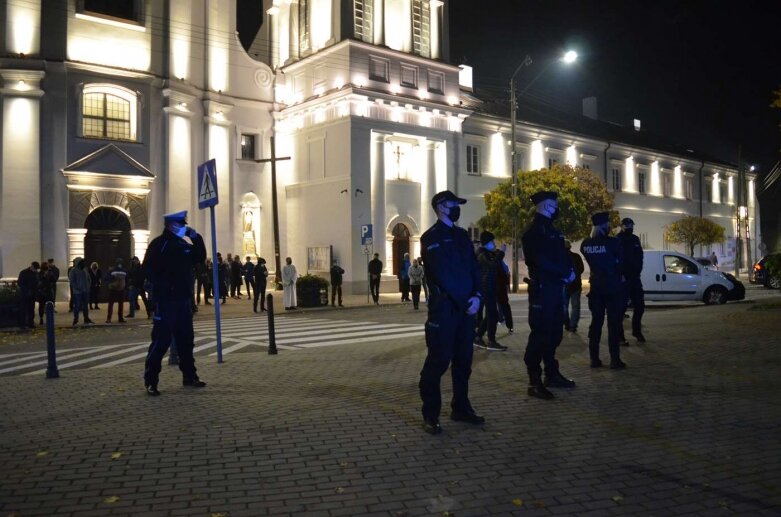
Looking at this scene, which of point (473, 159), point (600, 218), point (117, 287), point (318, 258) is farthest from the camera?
point (473, 159)

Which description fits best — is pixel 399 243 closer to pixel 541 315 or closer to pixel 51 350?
pixel 51 350

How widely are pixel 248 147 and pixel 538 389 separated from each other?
28.8 metres

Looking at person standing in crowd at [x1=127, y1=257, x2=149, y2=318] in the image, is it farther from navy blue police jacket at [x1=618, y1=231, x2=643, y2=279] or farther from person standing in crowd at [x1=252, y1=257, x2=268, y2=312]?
navy blue police jacket at [x1=618, y1=231, x2=643, y2=279]

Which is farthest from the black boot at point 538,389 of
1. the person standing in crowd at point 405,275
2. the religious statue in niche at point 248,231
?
the religious statue in niche at point 248,231

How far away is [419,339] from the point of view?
44.1ft

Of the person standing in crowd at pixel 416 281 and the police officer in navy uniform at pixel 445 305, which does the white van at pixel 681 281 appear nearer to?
the person standing in crowd at pixel 416 281

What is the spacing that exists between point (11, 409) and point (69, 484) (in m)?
3.12

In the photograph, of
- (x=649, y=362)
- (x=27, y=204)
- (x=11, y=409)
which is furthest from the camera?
(x=27, y=204)

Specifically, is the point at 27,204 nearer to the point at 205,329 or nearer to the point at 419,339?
the point at 205,329


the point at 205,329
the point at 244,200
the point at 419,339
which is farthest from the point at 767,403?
the point at 244,200

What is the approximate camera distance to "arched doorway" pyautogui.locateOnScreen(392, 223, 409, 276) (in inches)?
1331

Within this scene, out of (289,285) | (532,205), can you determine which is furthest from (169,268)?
(532,205)

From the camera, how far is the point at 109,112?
93.1ft

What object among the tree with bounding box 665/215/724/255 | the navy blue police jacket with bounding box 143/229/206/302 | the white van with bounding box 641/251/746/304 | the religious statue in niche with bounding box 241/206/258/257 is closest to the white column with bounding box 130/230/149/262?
the religious statue in niche with bounding box 241/206/258/257
